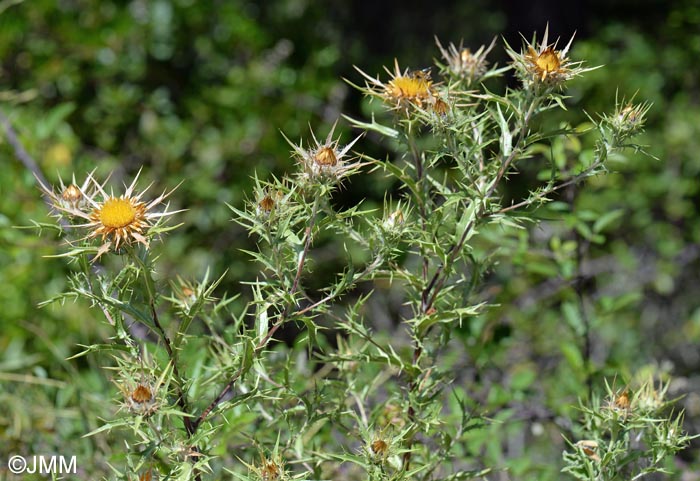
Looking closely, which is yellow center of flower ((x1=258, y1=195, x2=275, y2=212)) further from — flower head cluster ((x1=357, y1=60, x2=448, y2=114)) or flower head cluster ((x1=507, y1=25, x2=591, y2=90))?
flower head cluster ((x1=507, y1=25, x2=591, y2=90))

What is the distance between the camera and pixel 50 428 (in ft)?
5.22

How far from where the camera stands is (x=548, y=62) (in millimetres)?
879

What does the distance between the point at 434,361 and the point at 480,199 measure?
10.6 inches

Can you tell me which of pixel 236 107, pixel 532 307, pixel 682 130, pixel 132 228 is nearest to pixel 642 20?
pixel 682 130

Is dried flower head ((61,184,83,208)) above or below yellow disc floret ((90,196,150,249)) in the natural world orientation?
above

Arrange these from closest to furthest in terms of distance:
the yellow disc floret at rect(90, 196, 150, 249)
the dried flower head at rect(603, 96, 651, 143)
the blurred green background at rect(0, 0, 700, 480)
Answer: the yellow disc floret at rect(90, 196, 150, 249) < the dried flower head at rect(603, 96, 651, 143) < the blurred green background at rect(0, 0, 700, 480)

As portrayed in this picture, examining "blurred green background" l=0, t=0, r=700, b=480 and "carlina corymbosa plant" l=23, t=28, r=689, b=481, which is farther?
"blurred green background" l=0, t=0, r=700, b=480

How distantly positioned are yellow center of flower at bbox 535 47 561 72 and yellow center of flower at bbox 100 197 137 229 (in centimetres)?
49

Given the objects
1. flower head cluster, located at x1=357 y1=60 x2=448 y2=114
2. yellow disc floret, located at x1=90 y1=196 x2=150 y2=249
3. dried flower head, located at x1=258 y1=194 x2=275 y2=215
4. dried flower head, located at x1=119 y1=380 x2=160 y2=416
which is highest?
flower head cluster, located at x1=357 y1=60 x2=448 y2=114

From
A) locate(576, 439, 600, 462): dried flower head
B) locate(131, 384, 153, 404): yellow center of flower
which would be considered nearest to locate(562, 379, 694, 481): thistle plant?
locate(576, 439, 600, 462): dried flower head

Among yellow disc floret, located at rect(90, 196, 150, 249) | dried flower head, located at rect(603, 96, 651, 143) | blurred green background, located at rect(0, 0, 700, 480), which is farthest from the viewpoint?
blurred green background, located at rect(0, 0, 700, 480)

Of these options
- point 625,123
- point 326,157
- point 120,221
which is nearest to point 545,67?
point 625,123

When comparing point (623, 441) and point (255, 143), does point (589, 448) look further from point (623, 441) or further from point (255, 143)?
point (255, 143)

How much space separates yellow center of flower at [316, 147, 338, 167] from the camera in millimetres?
875
